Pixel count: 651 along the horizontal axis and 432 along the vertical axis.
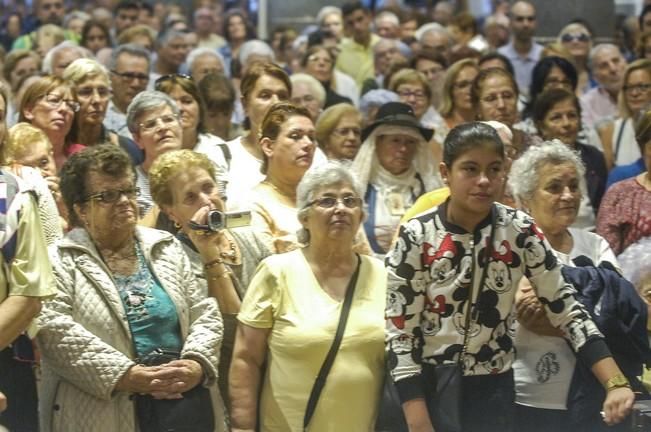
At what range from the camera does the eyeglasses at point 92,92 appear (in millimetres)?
7754

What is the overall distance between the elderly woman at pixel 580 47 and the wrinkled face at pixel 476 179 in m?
6.61

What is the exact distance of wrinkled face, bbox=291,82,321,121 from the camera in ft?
30.9

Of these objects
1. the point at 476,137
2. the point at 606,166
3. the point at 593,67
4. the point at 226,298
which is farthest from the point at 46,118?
the point at 593,67

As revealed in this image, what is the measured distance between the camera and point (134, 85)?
8.92 meters

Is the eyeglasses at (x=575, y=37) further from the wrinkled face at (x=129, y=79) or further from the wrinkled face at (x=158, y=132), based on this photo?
the wrinkled face at (x=158, y=132)

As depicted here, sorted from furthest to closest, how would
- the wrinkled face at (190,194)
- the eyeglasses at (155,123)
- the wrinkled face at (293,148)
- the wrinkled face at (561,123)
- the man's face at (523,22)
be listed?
the man's face at (523,22) < the wrinkled face at (561,123) < the eyeglasses at (155,123) < the wrinkled face at (293,148) < the wrinkled face at (190,194)

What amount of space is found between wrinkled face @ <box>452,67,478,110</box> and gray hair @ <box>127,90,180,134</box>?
2.45 m

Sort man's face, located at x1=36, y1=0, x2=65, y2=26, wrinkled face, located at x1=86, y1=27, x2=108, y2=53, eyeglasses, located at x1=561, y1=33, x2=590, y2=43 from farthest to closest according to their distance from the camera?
man's face, located at x1=36, y1=0, x2=65, y2=26 < wrinkled face, located at x1=86, y1=27, x2=108, y2=53 < eyeglasses, located at x1=561, y1=33, x2=590, y2=43

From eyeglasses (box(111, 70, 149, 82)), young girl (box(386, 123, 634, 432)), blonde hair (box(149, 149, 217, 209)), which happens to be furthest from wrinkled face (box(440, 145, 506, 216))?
eyeglasses (box(111, 70, 149, 82))

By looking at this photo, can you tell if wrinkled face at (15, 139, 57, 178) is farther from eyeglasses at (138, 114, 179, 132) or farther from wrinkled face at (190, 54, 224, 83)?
wrinkled face at (190, 54, 224, 83)

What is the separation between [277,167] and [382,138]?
3.45 feet

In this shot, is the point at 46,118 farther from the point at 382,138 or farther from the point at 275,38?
the point at 275,38

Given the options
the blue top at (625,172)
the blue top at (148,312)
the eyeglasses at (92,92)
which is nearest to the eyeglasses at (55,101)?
the eyeglasses at (92,92)

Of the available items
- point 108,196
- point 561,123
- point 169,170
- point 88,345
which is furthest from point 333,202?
point 561,123
